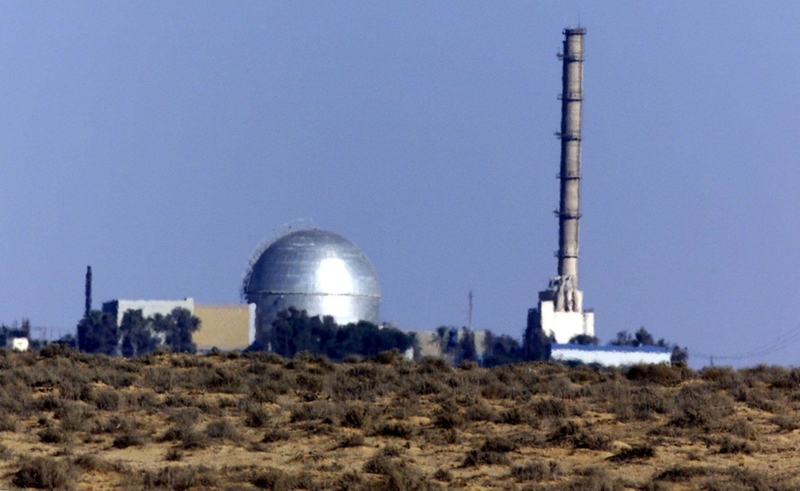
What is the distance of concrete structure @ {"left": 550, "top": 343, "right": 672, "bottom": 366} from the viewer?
104062 millimetres

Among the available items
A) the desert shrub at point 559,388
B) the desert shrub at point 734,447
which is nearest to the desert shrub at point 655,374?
the desert shrub at point 559,388

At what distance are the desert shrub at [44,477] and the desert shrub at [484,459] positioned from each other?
5810 mm

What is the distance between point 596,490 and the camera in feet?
65.6

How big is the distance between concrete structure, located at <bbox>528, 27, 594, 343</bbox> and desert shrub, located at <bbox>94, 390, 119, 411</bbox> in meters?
94.1

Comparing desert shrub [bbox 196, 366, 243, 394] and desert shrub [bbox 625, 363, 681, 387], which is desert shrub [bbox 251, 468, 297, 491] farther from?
desert shrub [bbox 625, 363, 681, 387]

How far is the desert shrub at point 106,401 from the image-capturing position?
86.8ft

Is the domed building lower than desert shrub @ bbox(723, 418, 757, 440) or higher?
higher

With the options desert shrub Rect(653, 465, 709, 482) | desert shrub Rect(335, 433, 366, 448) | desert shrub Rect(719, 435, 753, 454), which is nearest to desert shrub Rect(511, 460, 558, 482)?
desert shrub Rect(653, 465, 709, 482)

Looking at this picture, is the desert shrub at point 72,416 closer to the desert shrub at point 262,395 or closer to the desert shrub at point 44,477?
the desert shrub at point 262,395

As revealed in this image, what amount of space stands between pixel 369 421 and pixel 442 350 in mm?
102176

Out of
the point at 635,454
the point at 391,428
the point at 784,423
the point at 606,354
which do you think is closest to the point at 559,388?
the point at 784,423

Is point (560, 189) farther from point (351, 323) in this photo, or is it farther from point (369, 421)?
point (369, 421)

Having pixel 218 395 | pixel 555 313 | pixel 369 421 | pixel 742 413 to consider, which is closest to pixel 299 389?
pixel 218 395

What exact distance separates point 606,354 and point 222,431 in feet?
276
